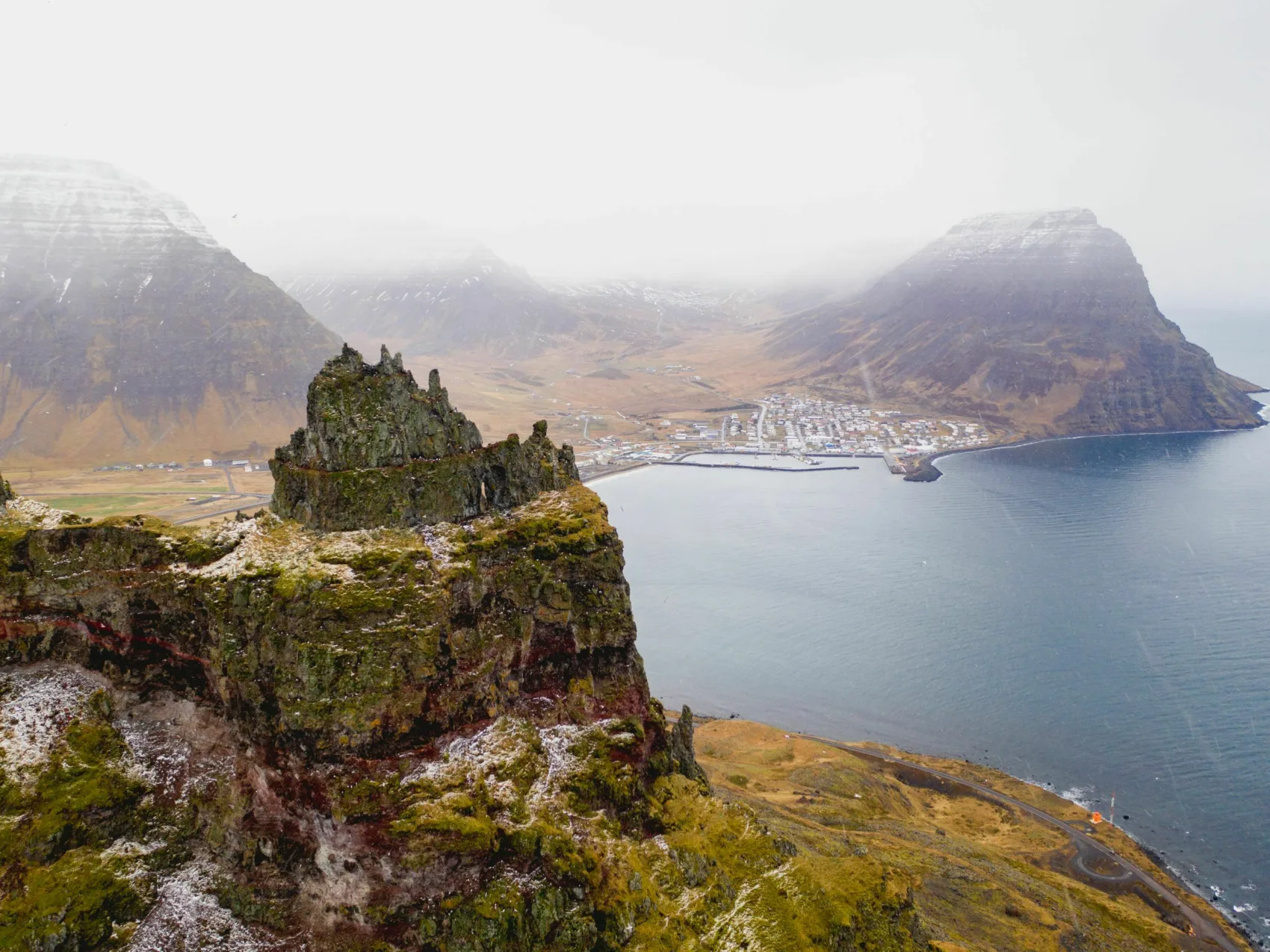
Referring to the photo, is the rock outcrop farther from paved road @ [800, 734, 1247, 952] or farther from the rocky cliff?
paved road @ [800, 734, 1247, 952]

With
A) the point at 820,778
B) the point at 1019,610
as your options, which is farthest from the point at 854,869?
the point at 1019,610

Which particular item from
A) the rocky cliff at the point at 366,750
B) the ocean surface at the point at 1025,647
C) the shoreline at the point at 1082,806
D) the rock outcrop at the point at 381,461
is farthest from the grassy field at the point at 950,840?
the rock outcrop at the point at 381,461

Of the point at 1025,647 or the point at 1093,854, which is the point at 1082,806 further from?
the point at 1025,647

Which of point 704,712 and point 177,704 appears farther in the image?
point 704,712

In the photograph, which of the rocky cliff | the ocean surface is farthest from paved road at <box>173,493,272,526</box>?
the rocky cliff

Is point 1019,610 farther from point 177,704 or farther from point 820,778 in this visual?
point 177,704
